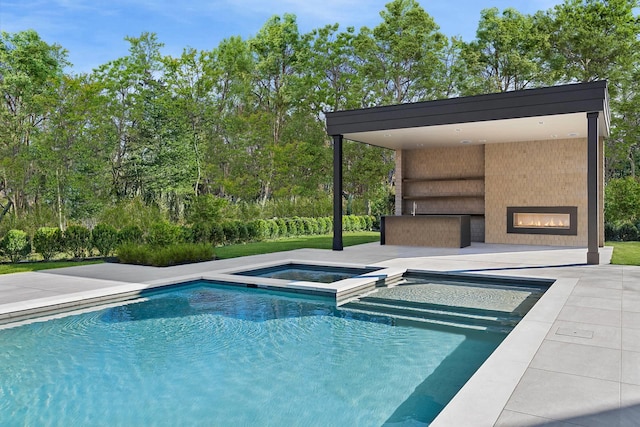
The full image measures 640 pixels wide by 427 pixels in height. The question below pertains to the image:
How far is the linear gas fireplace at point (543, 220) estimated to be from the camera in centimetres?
1347

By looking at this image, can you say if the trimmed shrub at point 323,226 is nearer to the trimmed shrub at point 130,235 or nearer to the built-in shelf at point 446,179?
the built-in shelf at point 446,179

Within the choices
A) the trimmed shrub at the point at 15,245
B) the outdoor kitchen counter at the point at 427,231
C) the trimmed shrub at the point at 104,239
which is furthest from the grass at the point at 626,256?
the trimmed shrub at the point at 15,245

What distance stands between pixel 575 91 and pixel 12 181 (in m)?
17.7

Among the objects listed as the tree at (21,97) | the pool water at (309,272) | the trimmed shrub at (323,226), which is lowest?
the pool water at (309,272)

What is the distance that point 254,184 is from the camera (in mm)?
25047

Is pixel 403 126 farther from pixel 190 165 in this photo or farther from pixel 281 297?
pixel 190 165

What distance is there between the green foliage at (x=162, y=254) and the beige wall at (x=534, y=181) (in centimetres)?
861

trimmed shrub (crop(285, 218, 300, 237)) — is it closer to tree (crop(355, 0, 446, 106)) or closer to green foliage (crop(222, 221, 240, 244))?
green foliage (crop(222, 221, 240, 244))

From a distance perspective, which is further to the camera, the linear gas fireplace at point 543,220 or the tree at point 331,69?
the tree at point 331,69

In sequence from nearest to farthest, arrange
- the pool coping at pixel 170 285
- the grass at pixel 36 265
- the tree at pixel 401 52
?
the pool coping at pixel 170 285 → the grass at pixel 36 265 → the tree at pixel 401 52

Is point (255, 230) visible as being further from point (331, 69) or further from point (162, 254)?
point (331, 69)

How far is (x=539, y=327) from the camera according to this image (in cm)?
470

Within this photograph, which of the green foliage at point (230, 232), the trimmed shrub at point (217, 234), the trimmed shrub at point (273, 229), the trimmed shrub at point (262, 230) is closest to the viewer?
the trimmed shrub at point (217, 234)

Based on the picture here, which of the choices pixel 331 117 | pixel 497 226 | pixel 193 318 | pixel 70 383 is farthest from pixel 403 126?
pixel 70 383
